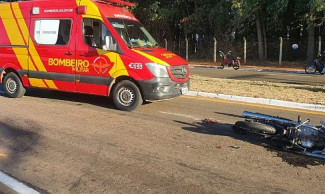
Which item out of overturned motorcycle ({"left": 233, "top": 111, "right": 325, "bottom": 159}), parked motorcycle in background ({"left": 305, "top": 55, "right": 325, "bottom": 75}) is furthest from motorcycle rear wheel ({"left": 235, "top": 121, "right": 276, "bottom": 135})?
parked motorcycle in background ({"left": 305, "top": 55, "right": 325, "bottom": 75})

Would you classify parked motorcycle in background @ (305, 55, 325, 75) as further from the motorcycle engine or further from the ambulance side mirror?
the motorcycle engine

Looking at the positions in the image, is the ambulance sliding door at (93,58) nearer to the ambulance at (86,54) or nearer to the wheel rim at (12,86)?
the ambulance at (86,54)

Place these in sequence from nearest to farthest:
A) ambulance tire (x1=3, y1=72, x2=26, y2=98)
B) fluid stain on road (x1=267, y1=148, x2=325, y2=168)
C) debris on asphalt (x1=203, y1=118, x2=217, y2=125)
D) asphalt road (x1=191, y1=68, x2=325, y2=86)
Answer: fluid stain on road (x1=267, y1=148, x2=325, y2=168) → debris on asphalt (x1=203, y1=118, x2=217, y2=125) → ambulance tire (x1=3, y1=72, x2=26, y2=98) → asphalt road (x1=191, y1=68, x2=325, y2=86)

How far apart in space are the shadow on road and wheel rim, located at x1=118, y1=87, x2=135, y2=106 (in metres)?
1.43

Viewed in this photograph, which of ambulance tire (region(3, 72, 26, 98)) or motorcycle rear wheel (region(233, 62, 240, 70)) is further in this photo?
motorcycle rear wheel (region(233, 62, 240, 70))

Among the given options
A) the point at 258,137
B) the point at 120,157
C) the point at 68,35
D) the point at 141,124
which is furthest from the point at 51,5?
the point at 258,137

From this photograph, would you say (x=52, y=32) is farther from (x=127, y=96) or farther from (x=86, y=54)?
(x=127, y=96)

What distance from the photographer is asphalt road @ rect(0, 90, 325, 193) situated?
A: 13.8 ft

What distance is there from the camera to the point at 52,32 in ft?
28.3

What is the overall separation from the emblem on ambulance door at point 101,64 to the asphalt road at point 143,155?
89 cm

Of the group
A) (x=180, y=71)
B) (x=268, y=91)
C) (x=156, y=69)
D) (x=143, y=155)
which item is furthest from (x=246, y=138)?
(x=268, y=91)

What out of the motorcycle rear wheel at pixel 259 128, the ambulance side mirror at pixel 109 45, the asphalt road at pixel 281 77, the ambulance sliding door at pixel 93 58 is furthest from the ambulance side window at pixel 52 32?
the asphalt road at pixel 281 77

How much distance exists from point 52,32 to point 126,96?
242cm

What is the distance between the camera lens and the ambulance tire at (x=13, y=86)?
928cm
